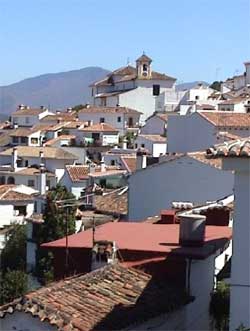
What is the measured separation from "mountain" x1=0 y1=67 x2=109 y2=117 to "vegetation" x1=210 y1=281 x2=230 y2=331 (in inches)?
2750

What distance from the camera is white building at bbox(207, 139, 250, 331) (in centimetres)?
545

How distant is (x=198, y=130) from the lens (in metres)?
25.9

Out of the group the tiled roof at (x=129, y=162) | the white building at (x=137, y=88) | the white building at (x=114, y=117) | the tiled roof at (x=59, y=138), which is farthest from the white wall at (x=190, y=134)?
the white building at (x=137, y=88)

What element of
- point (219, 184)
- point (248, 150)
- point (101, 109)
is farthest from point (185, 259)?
point (101, 109)

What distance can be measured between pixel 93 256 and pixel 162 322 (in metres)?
1.00

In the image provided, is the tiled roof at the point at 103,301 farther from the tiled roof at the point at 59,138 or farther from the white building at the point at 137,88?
the white building at the point at 137,88

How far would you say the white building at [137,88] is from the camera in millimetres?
60438

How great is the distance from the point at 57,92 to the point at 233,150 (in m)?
114

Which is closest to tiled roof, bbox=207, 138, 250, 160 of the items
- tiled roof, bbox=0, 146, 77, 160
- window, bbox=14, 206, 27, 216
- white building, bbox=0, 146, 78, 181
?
window, bbox=14, 206, 27, 216

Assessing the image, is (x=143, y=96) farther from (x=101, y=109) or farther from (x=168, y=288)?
(x=168, y=288)

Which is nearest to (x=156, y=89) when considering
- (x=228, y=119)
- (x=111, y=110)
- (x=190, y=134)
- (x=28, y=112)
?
(x=111, y=110)

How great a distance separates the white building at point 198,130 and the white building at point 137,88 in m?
31.3

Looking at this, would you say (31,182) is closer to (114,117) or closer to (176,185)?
(114,117)

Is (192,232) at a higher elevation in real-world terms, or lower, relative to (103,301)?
higher
